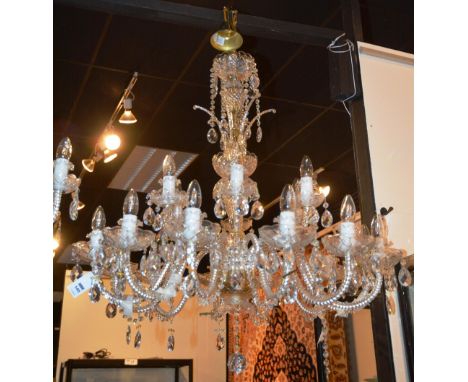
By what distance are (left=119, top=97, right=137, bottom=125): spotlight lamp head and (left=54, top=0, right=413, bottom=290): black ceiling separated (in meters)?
0.08

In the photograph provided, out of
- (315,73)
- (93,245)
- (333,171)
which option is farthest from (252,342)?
(93,245)

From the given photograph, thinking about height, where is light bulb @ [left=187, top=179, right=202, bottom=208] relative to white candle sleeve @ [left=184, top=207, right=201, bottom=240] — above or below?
above

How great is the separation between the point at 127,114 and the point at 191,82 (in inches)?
19.8

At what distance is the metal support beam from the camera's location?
2178 millimetres

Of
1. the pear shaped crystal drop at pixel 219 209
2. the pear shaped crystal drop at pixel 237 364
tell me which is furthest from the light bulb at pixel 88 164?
the pear shaped crystal drop at pixel 237 364

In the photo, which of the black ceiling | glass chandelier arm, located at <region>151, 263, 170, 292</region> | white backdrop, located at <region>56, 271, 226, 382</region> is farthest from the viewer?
white backdrop, located at <region>56, 271, 226, 382</region>

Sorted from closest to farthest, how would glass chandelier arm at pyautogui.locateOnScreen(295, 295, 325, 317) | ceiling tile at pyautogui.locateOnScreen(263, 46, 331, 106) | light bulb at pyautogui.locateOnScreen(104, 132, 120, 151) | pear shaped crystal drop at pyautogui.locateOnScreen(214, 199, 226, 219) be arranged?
glass chandelier arm at pyautogui.locateOnScreen(295, 295, 325, 317), pear shaped crystal drop at pyautogui.locateOnScreen(214, 199, 226, 219), ceiling tile at pyautogui.locateOnScreen(263, 46, 331, 106), light bulb at pyautogui.locateOnScreen(104, 132, 120, 151)

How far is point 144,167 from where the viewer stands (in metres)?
4.74

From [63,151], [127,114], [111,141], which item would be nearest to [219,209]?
[63,151]

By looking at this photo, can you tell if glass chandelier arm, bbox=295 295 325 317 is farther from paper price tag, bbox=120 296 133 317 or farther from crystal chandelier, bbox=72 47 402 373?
paper price tag, bbox=120 296 133 317

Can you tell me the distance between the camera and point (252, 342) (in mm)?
6633

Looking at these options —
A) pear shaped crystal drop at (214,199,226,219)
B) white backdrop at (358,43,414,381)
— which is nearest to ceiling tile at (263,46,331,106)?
white backdrop at (358,43,414,381)

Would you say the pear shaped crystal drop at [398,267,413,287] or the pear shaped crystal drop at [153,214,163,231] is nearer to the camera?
the pear shaped crystal drop at [398,267,413,287]
